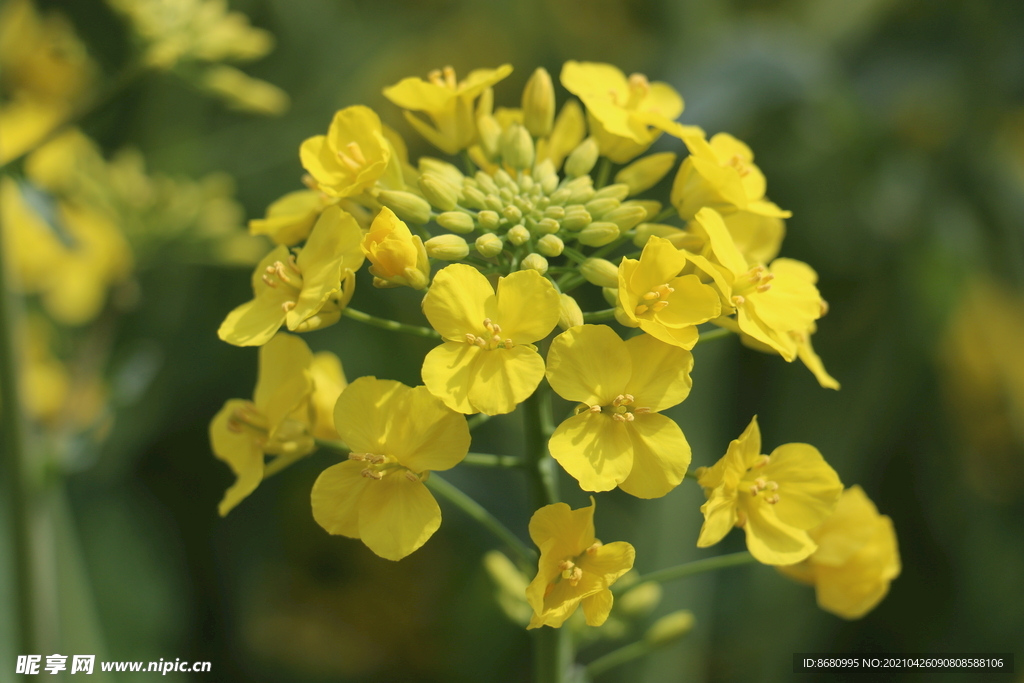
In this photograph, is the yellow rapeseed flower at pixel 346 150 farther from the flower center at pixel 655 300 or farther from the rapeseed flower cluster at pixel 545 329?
the flower center at pixel 655 300

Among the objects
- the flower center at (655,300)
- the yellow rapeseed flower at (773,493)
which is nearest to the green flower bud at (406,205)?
the flower center at (655,300)

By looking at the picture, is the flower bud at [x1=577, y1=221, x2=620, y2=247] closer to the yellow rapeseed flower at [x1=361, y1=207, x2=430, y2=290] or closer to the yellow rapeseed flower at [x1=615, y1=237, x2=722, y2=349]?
the yellow rapeseed flower at [x1=615, y1=237, x2=722, y2=349]

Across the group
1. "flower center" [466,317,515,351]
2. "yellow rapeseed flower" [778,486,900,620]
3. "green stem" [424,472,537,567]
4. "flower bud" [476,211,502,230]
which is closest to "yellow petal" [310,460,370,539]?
"green stem" [424,472,537,567]

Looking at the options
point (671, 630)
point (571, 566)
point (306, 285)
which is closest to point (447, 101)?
point (306, 285)

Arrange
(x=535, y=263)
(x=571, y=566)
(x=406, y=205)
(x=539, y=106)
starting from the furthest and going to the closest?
(x=539, y=106), (x=406, y=205), (x=535, y=263), (x=571, y=566)

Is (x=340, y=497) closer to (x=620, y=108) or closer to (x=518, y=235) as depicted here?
(x=518, y=235)
